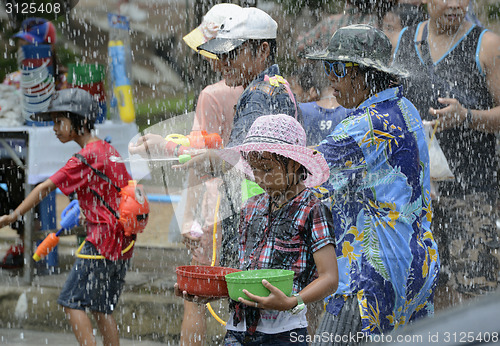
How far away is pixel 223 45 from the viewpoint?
418 cm

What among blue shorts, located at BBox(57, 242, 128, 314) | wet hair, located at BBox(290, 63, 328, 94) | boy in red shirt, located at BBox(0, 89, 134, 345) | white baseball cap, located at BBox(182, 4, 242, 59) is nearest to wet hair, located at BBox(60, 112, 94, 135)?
boy in red shirt, located at BBox(0, 89, 134, 345)

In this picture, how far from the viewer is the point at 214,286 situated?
3117 millimetres

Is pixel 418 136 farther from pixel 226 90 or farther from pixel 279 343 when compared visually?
pixel 226 90

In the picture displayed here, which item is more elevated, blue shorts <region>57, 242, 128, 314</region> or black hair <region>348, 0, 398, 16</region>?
black hair <region>348, 0, 398, 16</region>

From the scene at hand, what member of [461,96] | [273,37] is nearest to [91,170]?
[273,37]

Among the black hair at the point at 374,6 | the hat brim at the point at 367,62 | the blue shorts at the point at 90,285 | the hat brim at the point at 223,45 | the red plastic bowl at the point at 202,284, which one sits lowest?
the blue shorts at the point at 90,285

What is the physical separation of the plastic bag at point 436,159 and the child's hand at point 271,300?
2.01m

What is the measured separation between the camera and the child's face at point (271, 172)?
3291 mm

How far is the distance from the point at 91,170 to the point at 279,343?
7.67ft

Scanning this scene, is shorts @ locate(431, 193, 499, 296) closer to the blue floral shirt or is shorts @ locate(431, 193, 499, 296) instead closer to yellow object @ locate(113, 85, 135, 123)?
the blue floral shirt

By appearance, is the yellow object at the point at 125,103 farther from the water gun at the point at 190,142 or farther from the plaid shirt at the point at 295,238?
the plaid shirt at the point at 295,238

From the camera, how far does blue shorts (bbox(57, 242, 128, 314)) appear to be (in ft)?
16.7

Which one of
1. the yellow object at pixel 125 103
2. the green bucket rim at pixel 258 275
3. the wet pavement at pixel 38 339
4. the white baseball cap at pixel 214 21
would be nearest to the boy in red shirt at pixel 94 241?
the wet pavement at pixel 38 339

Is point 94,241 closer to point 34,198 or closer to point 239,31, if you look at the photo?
point 34,198
